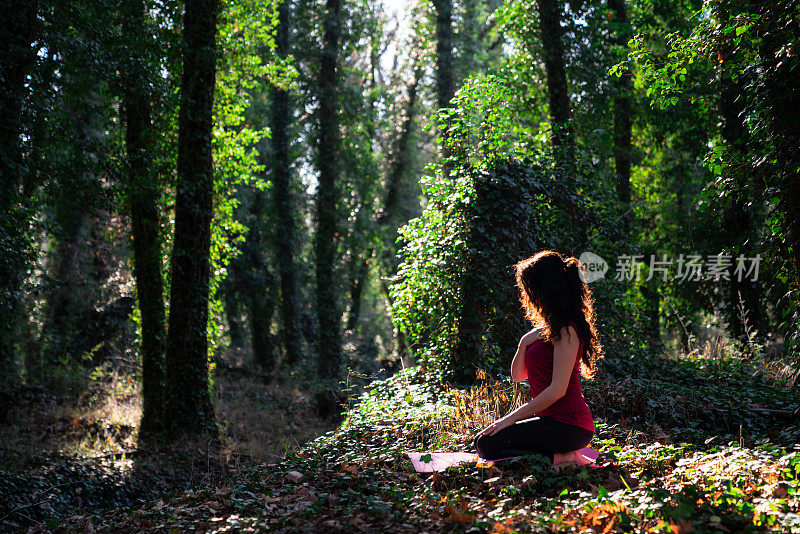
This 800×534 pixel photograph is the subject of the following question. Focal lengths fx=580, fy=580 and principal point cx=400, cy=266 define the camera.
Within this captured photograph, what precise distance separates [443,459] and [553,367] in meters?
1.48

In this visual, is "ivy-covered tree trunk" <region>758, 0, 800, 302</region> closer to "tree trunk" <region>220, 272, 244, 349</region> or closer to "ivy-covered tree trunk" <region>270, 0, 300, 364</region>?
"tree trunk" <region>220, 272, 244, 349</region>

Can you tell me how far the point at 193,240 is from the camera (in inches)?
397

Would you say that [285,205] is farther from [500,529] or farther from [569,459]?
[500,529]

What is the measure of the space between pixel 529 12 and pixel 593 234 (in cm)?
718

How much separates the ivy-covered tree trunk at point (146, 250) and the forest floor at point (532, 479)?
11.2 feet

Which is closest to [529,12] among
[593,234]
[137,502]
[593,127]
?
[593,127]

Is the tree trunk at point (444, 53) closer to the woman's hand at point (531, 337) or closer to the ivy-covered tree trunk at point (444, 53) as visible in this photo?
the ivy-covered tree trunk at point (444, 53)

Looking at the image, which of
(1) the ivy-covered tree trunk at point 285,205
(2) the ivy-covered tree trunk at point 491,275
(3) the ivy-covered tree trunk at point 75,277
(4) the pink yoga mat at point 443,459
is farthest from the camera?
(1) the ivy-covered tree trunk at point 285,205

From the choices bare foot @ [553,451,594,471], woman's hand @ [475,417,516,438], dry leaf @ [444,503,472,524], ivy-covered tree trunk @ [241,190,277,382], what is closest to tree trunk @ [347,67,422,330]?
ivy-covered tree trunk @ [241,190,277,382]

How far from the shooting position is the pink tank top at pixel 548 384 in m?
4.98

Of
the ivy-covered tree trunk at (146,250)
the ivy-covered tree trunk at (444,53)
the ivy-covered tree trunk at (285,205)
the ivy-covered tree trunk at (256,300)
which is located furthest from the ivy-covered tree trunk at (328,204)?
the ivy-covered tree trunk at (146,250)

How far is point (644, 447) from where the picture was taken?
18.8ft

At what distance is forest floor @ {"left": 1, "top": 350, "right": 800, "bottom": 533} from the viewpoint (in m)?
3.79

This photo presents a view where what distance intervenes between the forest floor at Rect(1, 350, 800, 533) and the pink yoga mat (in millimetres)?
93
